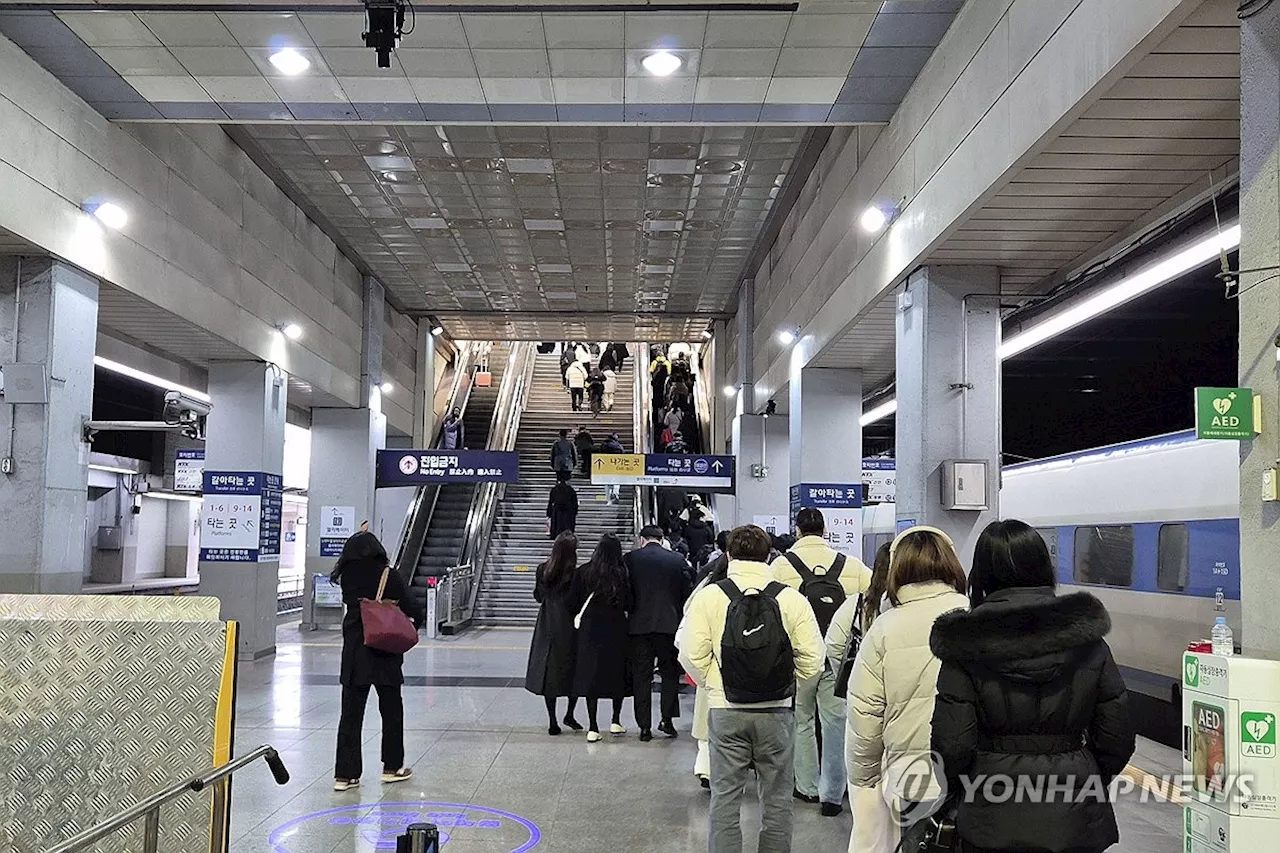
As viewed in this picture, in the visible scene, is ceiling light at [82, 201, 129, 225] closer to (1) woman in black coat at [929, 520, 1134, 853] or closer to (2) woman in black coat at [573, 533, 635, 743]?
(2) woman in black coat at [573, 533, 635, 743]

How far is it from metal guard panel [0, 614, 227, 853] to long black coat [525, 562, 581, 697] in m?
4.54

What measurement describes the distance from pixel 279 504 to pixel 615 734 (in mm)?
7125

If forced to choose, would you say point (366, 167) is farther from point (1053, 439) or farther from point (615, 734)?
point (1053, 439)

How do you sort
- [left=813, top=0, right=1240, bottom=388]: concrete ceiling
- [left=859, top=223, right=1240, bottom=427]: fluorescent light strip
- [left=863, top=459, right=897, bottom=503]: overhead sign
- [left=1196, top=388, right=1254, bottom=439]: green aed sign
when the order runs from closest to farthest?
[left=1196, top=388, right=1254, bottom=439]: green aed sign, [left=813, top=0, right=1240, bottom=388]: concrete ceiling, [left=859, top=223, right=1240, bottom=427]: fluorescent light strip, [left=863, top=459, right=897, bottom=503]: overhead sign

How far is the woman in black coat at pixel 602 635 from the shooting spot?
8086mm

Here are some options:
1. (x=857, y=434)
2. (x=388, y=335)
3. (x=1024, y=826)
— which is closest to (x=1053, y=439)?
(x=857, y=434)

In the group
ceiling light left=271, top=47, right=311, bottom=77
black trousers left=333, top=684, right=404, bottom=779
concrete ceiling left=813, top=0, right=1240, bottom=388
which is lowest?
black trousers left=333, top=684, right=404, bottom=779

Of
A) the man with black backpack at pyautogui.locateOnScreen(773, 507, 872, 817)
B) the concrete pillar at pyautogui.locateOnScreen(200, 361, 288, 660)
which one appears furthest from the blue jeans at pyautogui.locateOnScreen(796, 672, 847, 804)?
the concrete pillar at pyautogui.locateOnScreen(200, 361, 288, 660)

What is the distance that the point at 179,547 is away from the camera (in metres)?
30.5

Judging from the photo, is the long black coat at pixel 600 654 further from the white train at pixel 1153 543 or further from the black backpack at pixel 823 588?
the white train at pixel 1153 543

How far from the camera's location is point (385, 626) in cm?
630

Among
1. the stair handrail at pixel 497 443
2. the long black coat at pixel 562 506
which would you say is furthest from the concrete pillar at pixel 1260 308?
the stair handrail at pixel 497 443

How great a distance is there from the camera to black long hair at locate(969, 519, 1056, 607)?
9.71 ft

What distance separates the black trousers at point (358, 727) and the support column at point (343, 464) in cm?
1121
